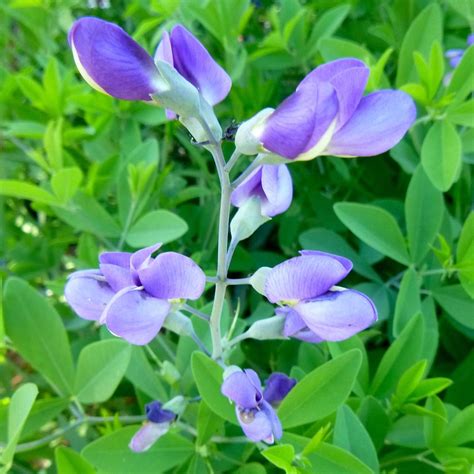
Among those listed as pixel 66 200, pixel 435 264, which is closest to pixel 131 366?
pixel 66 200

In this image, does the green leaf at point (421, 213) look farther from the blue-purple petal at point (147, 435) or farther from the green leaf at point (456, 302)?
the blue-purple petal at point (147, 435)

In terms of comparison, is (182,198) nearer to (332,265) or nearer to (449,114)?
(449,114)

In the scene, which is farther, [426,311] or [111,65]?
[426,311]

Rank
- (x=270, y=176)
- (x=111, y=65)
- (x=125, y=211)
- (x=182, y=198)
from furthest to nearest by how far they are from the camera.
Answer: (x=182, y=198), (x=125, y=211), (x=270, y=176), (x=111, y=65)

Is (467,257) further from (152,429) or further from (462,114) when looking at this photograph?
(152,429)

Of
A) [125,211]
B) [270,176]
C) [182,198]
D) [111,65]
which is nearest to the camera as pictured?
[111,65]

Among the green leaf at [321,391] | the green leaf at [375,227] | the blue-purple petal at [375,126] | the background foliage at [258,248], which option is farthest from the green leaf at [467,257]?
the blue-purple petal at [375,126]
